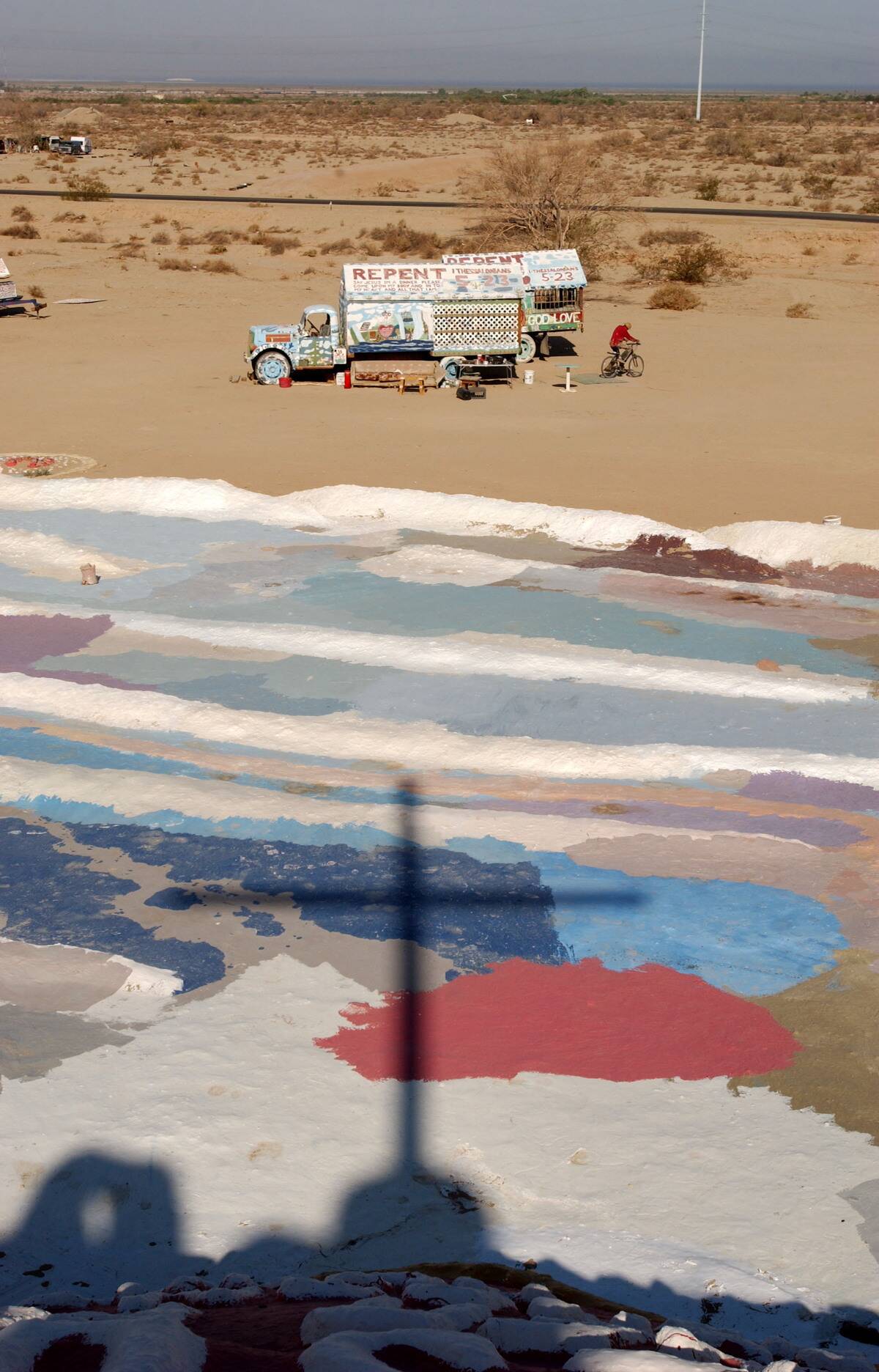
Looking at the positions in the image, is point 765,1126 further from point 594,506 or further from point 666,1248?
point 594,506

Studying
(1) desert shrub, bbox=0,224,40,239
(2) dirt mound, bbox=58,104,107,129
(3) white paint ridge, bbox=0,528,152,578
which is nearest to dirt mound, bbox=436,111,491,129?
(2) dirt mound, bbox=58,104,107,129

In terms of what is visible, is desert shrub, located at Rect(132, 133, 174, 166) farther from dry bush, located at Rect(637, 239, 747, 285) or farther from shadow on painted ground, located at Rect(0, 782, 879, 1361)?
shadow on painted ground, located at Rect(0, 782, 879, 1361)

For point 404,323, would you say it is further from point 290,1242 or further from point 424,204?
point 424,204

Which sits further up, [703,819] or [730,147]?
[730,147]

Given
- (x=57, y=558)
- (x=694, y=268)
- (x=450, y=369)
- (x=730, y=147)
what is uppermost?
(x=730, y=147)

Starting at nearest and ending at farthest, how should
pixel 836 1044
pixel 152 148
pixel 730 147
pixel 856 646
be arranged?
pixel 836 1044 → pixel 856 646 → pixel 730 147 → pixel 152 148

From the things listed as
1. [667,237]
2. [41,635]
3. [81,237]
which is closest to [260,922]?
[41,635]

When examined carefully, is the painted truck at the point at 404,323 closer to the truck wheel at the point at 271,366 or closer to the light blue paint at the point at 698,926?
the truck wheel at the point at 271,366
